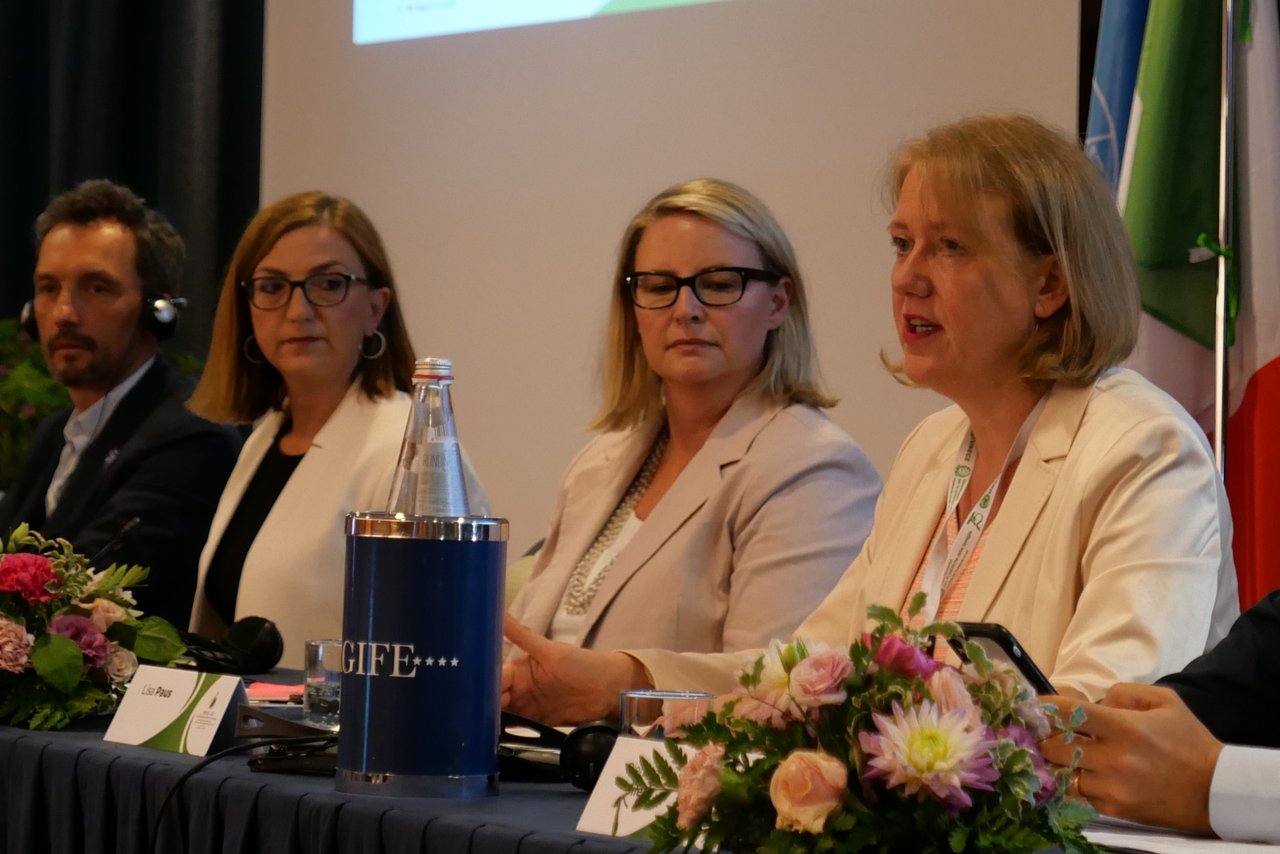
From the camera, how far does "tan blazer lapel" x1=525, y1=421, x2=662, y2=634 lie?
2609 millimetres

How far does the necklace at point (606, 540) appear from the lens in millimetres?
2582

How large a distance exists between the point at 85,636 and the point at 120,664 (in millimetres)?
53

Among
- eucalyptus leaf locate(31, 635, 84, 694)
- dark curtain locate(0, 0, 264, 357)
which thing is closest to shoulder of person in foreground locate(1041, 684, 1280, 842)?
eucalyptus leaf locate(31, 635, 84, 694)

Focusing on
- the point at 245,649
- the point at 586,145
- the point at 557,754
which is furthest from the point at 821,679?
the point at 586,145

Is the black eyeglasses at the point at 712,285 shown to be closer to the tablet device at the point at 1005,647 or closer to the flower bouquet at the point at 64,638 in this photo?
the flower bouquet at the point at 64,638

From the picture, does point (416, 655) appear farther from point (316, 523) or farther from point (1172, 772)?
point (316, 523)

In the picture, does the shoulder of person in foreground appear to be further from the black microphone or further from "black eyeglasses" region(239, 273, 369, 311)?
"black eyeglasses" region(239, 273, 369, 311)

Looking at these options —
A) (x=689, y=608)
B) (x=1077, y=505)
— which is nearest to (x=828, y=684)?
(x=1077, y=505)

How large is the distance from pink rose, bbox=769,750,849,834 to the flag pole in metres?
2.20

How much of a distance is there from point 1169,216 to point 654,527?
1236 mm

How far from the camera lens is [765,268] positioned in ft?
8.76

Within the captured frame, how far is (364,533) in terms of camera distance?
1.27m

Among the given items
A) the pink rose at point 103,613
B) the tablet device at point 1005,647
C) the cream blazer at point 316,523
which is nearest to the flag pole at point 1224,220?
the cream blazer at point 316,523

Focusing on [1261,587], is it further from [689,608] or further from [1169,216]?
[689,608]
